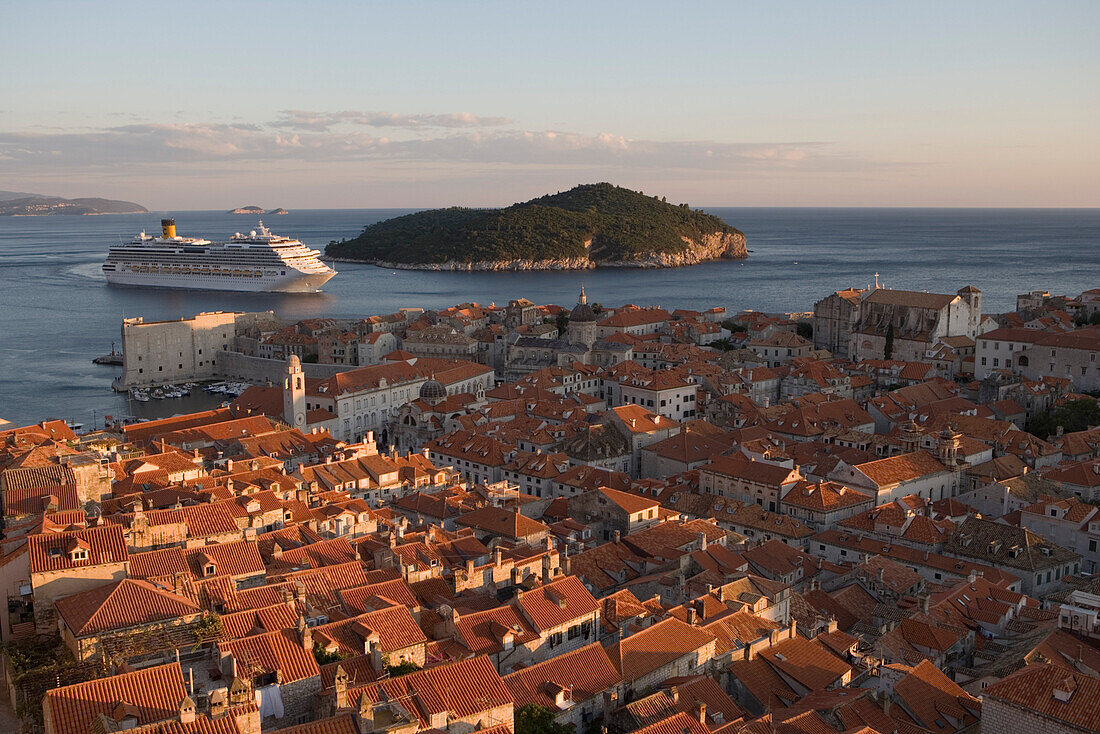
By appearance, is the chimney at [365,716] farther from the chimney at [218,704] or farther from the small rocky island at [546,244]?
the small rocky island at [546,244]

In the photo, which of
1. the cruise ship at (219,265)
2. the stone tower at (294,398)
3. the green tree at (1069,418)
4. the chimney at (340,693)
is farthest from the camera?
the cruise ship at (219,265)

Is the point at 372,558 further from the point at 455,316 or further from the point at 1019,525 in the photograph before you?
the point at 455,316

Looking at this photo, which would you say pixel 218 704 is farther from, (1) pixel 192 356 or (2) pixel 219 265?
(2) pixel 219 265

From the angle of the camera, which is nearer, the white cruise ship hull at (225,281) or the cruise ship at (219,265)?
the white cruise ship hull at (225,281)

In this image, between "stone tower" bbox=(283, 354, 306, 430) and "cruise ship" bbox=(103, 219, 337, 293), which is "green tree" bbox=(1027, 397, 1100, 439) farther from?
"cruise ship" bbox=(103, 219, 337, 293)

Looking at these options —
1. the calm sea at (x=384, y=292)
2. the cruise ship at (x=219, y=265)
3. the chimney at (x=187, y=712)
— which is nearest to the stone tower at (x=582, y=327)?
the calm sea at (x=384, y=292)

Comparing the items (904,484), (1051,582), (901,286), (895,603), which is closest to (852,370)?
(904,484)

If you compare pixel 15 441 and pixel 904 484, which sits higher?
pixel 15 441
